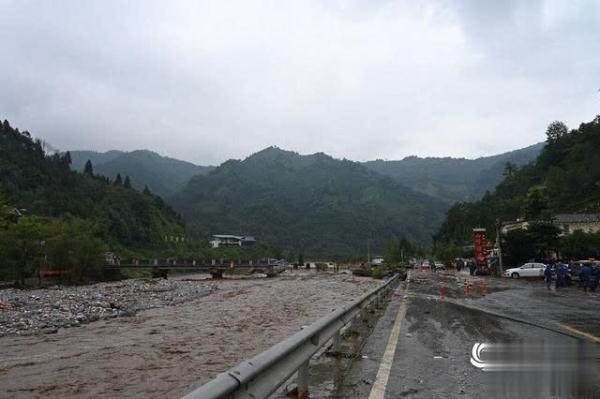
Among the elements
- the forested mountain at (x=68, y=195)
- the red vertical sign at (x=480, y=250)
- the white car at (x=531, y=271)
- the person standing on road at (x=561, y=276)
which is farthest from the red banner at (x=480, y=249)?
the forested mountain at (x=68, y=195)

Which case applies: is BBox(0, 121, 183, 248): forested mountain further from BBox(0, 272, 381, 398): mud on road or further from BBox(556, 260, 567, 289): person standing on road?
BBox(0, 272, 381, 398): mud on road

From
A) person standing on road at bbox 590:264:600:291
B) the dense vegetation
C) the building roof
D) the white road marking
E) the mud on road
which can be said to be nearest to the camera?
the white road marking

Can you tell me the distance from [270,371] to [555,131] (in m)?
152

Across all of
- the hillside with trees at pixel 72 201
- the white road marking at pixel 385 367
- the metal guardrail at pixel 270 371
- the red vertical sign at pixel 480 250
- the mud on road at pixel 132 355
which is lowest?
the mud on road at pixel 132 355

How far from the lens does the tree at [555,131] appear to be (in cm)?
13865

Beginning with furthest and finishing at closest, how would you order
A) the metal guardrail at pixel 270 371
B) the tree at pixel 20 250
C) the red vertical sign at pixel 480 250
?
the tree at pixel 20 250
the red vertical sign at pixel 480 250
the metal guardrail at pixel 270 371

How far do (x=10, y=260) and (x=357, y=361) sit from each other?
70450 mm

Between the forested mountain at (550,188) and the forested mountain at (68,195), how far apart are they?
285 feet

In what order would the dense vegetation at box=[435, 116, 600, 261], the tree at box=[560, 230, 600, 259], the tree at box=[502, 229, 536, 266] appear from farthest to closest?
the tree at box=[560, 230, 600, 259]
the dense vegetation at box=[435, 116, 600, 261]
the tree at box=[502, 229, 536, 266]

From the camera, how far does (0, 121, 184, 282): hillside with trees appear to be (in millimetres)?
100812

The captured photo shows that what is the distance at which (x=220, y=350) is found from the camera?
488 inches

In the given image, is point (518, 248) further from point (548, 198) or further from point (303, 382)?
point (303, 382)
